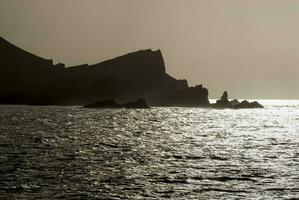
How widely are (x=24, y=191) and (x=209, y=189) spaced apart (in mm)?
15245

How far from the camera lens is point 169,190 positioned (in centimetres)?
4384

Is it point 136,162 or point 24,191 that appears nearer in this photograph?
point 24,191

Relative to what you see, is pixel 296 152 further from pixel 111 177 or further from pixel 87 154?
pixel 111 177

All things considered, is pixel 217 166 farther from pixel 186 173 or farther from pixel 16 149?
pixel 16 149

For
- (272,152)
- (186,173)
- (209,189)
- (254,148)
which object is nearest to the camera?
(209,189)

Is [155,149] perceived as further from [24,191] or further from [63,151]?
[24,191]

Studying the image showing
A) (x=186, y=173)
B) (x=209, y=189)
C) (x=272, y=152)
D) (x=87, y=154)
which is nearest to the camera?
(x=209, y=189)

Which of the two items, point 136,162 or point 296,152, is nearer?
point 136,162

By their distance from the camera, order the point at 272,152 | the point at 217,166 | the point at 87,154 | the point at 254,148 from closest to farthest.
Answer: the point at 217,166
the point at 87,154
the point at 272,152
the point at 254,148

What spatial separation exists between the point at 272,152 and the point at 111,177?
35.6m

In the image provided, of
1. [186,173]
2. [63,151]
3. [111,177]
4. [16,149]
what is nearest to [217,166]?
[186,173]

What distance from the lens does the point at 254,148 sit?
280ft

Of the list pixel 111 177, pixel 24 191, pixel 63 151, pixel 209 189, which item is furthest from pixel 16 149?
pixel 209 189

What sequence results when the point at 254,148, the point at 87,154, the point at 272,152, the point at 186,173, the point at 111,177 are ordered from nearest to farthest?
the point at 111,177 < the point at 186,173 < the point at 87,154 < the point at 272,152 < the point at 254,148
